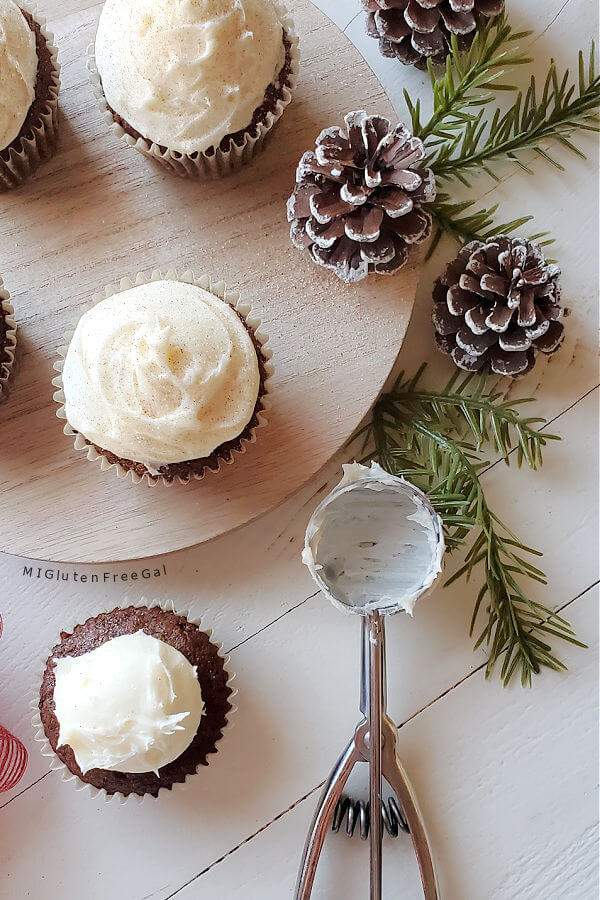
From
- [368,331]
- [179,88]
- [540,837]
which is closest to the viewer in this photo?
[179,88]

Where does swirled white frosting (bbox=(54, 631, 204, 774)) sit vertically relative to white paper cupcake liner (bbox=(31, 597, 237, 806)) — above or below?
above

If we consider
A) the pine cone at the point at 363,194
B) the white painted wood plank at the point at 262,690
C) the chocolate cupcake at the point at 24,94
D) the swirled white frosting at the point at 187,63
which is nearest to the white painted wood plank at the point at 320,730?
the white painted wood plank at the point at 262,690

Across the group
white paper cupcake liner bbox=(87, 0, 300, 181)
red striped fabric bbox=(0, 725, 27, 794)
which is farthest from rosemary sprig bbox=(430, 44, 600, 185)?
red striped fabric bbox=(0, 725, 27, 794)

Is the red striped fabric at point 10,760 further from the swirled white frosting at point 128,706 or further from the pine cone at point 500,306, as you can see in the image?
the pine cone at point 500,306

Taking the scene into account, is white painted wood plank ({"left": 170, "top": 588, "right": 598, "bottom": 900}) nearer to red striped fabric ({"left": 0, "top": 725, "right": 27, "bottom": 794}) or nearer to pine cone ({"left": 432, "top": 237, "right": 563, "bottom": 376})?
red striped fabric ({"left": 0, "top": 725, "right": 27, "bottom": 794})

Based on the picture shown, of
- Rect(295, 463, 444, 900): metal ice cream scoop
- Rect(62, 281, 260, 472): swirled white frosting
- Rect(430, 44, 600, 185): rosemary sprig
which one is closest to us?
Rect(62, 281, 260, 472): swirled white frosting

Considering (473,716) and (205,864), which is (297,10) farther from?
(205,864)

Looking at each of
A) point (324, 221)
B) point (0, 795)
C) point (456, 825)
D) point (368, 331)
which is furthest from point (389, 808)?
point (324, 221)
